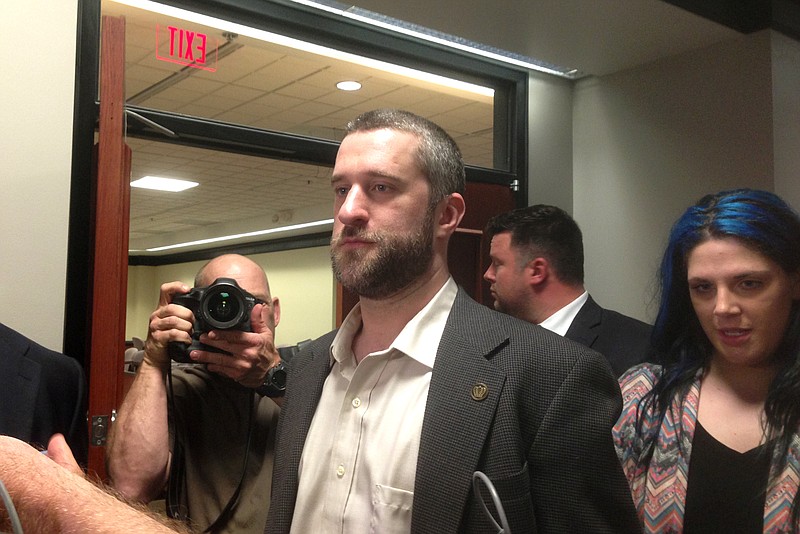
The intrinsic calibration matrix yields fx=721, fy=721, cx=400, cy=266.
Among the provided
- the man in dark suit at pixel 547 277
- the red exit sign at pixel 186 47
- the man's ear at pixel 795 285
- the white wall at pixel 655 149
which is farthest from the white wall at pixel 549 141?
the man's ear at pixel 795 285

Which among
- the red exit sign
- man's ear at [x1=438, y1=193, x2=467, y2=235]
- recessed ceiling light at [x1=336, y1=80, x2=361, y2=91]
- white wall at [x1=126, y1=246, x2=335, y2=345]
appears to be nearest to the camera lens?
man's ear at [x1=438, y1=193, x2=467, y2=235]

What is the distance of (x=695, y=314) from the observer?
1.34 m

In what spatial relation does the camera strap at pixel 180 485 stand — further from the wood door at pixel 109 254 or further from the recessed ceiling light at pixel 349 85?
the recessed ceiling light at pixel 349 85

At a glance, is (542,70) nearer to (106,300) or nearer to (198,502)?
(106,300)

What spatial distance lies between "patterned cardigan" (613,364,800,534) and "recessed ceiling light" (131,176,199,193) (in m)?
7.85

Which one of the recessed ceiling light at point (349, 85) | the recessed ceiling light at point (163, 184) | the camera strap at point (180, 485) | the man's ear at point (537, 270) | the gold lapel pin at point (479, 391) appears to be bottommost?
the camera strap at point (180, 485)

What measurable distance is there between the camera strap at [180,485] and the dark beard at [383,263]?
0.46 meters

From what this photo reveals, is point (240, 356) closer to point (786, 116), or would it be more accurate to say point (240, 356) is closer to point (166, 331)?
point (166, 331)

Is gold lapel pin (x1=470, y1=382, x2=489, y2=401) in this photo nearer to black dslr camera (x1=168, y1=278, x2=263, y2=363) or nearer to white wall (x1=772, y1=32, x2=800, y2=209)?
black dslr camera (x1=168, y1=278, x2=263, y2=363)

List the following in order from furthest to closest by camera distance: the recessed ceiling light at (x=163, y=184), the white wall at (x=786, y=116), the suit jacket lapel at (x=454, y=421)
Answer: the recessed ceiling light at (x=163, y=184) → the white wall at (x=786, y=116) → the suit jacket lapel at (x=454, y=421)

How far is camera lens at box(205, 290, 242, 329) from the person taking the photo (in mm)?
1367

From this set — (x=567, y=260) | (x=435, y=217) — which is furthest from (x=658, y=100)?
(x=435, y=217)

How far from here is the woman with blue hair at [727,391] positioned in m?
1.16

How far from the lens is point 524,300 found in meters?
2.54
